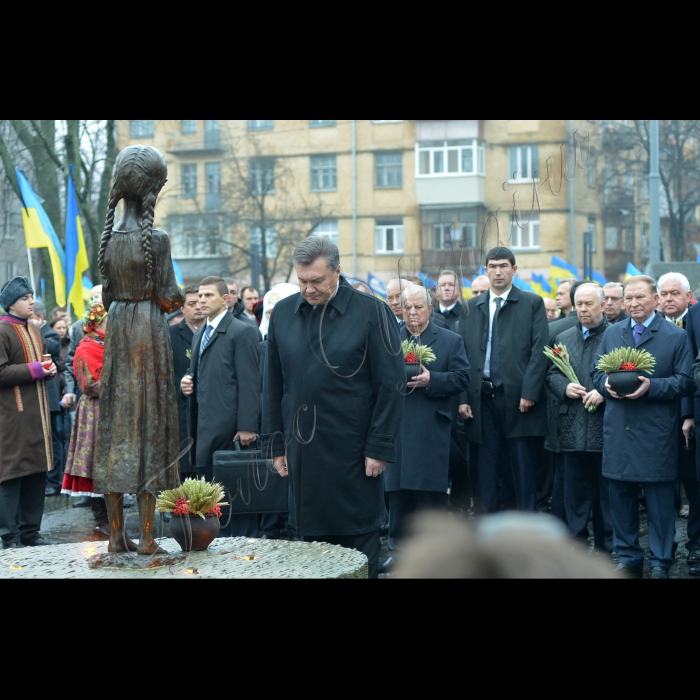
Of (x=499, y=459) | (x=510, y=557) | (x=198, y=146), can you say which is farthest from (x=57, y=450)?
(x=198, y=146)

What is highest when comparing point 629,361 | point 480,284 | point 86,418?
point 480,284

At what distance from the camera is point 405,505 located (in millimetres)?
7719

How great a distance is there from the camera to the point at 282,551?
18.8ft

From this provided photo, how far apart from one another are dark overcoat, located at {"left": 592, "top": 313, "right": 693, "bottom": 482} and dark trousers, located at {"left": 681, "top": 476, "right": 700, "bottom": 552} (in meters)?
1.00

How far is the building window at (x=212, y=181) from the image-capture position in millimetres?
34812

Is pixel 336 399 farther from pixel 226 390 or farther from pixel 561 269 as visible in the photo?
pixel 561 269

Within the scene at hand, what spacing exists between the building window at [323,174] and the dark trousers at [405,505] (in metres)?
25.8

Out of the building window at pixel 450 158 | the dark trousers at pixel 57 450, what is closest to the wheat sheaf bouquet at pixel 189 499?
the dark trousers at pixel 57 450

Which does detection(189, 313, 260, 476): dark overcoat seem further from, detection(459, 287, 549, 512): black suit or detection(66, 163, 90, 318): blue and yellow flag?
detection(66, 163, 90, 318): blue and yellow flag

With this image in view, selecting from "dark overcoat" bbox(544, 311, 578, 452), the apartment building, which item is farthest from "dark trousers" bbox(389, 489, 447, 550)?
the apartment building

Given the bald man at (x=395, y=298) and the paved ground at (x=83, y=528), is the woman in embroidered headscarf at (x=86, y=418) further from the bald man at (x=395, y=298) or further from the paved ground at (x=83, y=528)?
the bald man at (x=395, y=298)

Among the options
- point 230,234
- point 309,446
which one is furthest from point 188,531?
point 230,234

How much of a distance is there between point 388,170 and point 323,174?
429 cm

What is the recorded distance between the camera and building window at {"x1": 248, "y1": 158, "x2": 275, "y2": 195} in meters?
34.0
